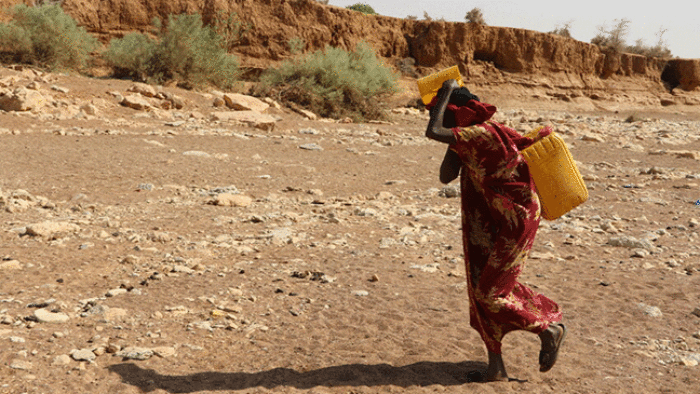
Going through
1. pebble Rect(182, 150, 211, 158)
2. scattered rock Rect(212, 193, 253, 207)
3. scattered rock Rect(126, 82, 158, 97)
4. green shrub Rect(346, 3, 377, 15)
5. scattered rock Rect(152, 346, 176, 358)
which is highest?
green shrub Rect(346, 3, 377, 15)

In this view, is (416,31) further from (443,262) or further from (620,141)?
(443,262)

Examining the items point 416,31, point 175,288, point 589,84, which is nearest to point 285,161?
point 175,288

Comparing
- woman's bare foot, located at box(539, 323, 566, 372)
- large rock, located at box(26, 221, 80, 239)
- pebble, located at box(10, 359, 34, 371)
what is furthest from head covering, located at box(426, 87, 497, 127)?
large rock, located at box(26, 221, 80, 239)

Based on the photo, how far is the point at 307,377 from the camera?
111 inches

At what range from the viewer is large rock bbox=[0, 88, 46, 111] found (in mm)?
9531

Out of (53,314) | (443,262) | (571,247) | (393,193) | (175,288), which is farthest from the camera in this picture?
(393,193)

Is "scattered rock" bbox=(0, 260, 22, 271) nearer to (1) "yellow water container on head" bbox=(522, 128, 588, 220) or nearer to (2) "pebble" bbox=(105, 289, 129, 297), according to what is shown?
(2) "pebble" bbox=(105, 289, 129, 297)

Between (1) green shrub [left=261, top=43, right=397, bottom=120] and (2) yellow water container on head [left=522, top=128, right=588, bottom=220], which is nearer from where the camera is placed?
(2) yellow water container on head [left=522, top=128, right=588, bottom=220]

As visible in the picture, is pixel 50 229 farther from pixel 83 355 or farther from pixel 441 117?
pixel 441 117

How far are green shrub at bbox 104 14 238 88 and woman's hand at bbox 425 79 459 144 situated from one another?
11.8 metres

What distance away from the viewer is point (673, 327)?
3.59 m

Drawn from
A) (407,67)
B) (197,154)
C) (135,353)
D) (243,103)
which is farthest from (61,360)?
(407,67)

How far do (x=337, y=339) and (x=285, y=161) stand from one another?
18.8 ft

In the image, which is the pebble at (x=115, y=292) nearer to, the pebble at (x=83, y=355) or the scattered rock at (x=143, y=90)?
the pebble at (x=83, y=355)
